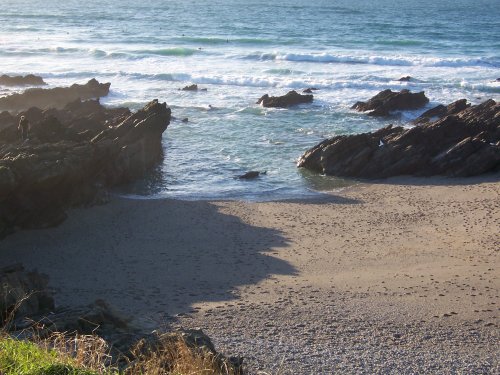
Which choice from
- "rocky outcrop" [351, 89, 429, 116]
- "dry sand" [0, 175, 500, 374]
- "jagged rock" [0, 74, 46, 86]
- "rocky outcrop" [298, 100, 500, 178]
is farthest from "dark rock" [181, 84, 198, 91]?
"dry sand" [0, 175, 500, 374]

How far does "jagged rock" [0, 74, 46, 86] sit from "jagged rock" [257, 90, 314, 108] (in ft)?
46.3

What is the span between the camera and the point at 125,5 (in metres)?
102

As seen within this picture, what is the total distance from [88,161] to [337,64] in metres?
34.5

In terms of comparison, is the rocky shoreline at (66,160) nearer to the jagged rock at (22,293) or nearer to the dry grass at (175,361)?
the jagged rock at (22,293)

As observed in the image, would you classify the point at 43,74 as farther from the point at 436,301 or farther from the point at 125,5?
the point at 125,5

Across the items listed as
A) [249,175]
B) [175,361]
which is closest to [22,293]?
[175,361]

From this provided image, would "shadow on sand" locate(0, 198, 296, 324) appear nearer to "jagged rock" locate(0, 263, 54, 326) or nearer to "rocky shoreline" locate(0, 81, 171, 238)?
"rocky shoreline" locate(0, 81, 171, 238)

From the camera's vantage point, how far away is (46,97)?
37.7 meters

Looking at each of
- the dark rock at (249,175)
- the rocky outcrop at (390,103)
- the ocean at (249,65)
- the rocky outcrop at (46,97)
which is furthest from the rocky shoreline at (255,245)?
the rocky outcrop at (46,97)

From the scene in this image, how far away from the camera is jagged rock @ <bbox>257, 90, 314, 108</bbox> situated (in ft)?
127

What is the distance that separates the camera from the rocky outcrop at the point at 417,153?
27.0 m

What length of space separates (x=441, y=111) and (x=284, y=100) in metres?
7.98

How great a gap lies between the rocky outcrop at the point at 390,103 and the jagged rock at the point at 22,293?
949 inches

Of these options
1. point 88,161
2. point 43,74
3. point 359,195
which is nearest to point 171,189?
point 88,161
